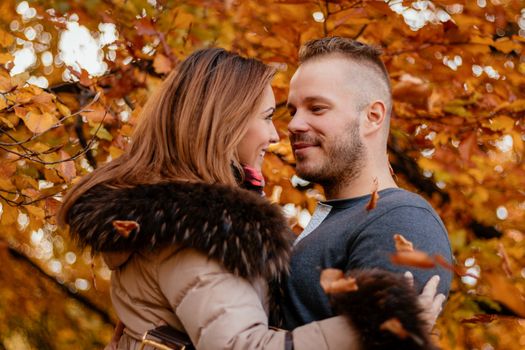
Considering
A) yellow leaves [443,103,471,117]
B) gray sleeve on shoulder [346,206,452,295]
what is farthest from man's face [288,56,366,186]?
yellow leaves [443,103,471,117]

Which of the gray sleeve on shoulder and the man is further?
the man

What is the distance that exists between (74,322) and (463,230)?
421 centimetres

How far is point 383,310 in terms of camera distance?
191cm

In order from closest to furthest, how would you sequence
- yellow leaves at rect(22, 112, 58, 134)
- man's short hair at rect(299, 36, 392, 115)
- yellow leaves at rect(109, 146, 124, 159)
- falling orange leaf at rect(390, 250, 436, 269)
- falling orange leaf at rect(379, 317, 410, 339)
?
falling orange leaf at rect(390, 250, 436, 269) < falling orange leaf at rect(379, 317, 410, 339) < yellow leaves at rect(22, 112, 58, 134) < man's short hair at rect(299, 36, 392, 115) < yellow leaves at rect(109, 146, 124, 159)

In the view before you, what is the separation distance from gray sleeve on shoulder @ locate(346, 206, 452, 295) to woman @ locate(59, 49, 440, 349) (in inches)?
10.1

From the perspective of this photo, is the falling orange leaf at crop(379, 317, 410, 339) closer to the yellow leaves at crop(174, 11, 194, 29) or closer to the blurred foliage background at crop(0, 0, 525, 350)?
the blurred foliage background at crop(0, 0, 525, 350)

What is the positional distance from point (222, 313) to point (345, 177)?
1038mm

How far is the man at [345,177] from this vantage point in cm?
238

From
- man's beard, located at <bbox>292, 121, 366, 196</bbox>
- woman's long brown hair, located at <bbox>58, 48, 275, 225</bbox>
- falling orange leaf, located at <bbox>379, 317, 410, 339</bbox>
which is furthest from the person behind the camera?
man's beard, located at <bbox>292, 121, 366, 196</bbox>

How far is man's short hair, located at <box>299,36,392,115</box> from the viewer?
320cm

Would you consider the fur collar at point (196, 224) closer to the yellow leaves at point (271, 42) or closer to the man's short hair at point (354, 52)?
the man's short hair at point (354, 52)

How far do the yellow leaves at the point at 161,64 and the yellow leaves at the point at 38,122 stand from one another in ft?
5.09

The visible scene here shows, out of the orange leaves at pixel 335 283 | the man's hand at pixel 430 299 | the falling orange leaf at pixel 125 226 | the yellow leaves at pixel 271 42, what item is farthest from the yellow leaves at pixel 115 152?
the orange leaves at pixel 335 283

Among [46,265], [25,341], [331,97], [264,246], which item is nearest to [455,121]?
[331,97]
